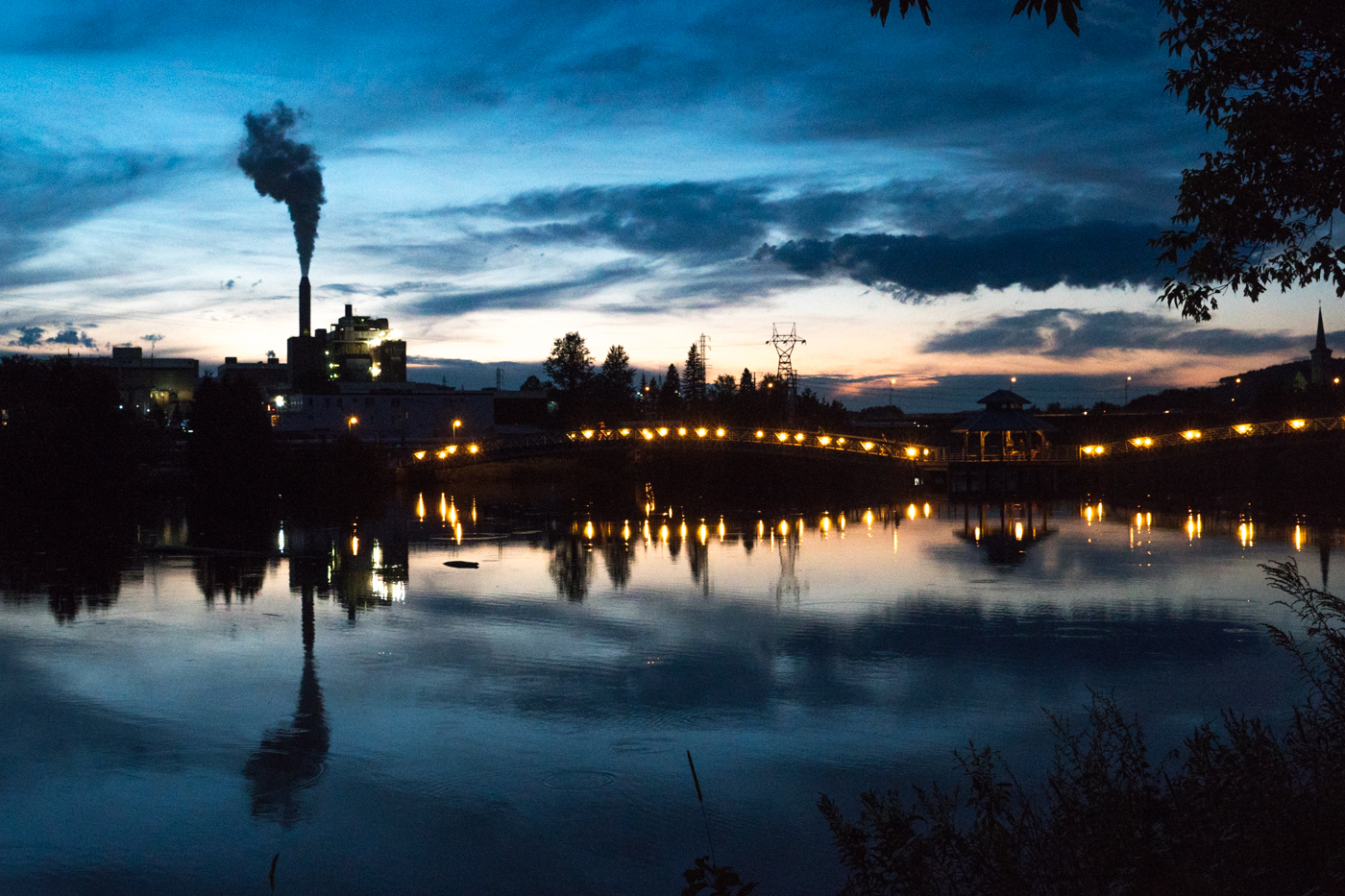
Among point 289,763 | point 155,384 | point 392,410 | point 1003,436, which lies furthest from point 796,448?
point 155,384

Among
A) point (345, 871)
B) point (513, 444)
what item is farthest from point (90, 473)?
point (345, 871)

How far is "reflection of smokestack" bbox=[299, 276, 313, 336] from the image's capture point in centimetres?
13350

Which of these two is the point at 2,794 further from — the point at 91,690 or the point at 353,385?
the point at 353,385

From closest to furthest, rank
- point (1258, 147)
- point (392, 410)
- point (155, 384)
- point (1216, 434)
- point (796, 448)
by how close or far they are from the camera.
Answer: point (1258, 147)
point (1216, 434)
point (796, 448)
point (392, 410)
point (155, 384)

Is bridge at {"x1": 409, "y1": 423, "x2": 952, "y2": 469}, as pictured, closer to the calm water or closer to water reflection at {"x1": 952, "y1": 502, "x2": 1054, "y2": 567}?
water reflection at {"x1": 952, "y1": 502, "x2": 1054, "y2": 567}

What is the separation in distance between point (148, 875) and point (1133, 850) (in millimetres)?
9936

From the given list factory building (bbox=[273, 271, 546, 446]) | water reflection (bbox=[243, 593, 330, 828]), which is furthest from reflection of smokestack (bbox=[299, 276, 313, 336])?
water reflection (bbox=[243, 593, 330, 828])

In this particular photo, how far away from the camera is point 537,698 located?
19219mm

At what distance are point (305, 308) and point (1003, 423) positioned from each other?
286 ft

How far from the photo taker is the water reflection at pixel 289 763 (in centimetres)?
1442

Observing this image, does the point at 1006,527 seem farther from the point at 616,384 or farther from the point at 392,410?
the point at 616,384

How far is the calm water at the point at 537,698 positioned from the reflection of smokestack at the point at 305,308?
101 m

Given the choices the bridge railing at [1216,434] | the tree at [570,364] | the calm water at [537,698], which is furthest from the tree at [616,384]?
the calm water at [537,698]

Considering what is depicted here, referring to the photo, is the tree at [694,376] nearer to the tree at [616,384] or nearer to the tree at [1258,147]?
the tree at [616,384]
